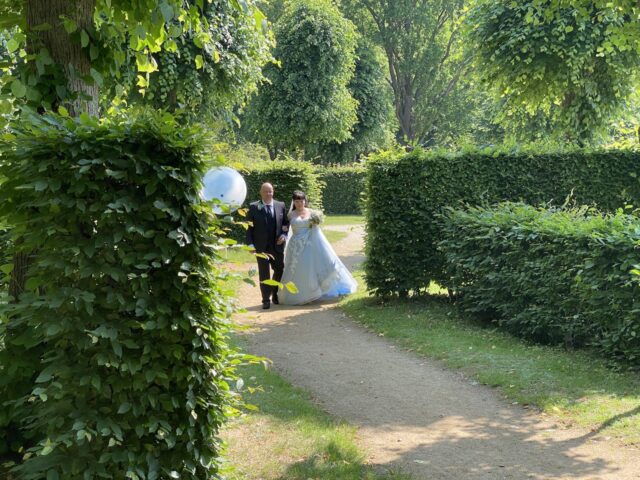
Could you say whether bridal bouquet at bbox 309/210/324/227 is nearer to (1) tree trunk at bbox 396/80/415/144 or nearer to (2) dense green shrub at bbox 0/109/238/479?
(2) dense green shrub at bbox 0/109/238/479

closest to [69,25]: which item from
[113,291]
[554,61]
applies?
[113,291]

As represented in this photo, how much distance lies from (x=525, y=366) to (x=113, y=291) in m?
5.65

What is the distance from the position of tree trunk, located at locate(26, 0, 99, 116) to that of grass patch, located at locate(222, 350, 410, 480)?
8.20 ft

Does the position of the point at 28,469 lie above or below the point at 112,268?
below

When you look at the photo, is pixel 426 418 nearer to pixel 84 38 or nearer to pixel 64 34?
pixel 84 38

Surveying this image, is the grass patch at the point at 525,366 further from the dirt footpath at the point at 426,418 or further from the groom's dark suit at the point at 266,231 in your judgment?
the groom's dark suit at the point at 266,231

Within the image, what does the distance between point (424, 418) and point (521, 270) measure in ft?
12.8

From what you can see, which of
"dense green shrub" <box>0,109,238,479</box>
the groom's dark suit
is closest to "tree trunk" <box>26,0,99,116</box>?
"dense green shrub" <box>0,109,238,479</box>

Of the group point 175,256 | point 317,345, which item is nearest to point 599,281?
point 317,345

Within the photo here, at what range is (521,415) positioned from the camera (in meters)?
6.70

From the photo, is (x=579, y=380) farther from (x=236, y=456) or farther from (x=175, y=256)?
(x=175, y=256)

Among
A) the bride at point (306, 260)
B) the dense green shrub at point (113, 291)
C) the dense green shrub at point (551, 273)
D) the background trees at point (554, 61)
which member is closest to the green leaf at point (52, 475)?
the dense green shrub at point (113, 291)

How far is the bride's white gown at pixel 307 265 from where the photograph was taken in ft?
42.7

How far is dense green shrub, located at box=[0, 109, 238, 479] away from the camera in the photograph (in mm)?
3738
